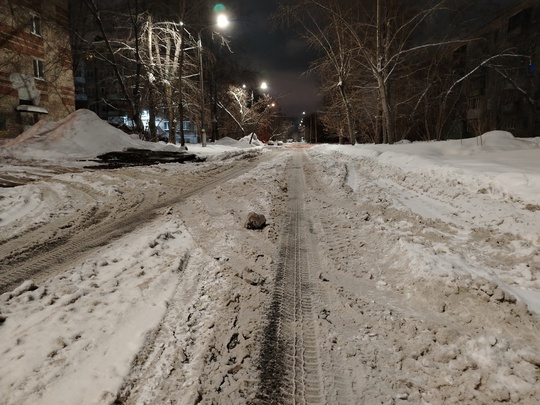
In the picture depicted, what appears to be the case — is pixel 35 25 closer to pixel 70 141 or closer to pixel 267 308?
pixel 70 141

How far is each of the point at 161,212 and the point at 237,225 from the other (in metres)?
1.36

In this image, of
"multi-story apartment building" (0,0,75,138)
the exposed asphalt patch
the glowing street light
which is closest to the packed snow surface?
the exposed asphalt patch

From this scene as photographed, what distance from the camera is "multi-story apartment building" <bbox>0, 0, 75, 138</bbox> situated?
18.4 metres

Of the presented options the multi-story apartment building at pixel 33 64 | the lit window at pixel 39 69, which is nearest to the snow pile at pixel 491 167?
the multi-story apartment building at pixel 33 64

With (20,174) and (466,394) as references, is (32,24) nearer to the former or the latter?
(20,174)

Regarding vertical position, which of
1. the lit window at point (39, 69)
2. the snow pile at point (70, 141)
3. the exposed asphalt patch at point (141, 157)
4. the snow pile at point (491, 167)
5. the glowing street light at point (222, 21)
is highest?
the glowing street light at point (222, 21)

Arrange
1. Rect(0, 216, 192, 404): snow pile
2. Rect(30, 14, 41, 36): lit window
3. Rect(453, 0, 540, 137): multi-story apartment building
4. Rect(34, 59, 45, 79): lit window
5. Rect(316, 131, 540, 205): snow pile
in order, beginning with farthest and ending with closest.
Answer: Rect(453, 0, 540, 137): multi-story apartment building < Rect(34, 59, 45, 79): lit window < Rect(30, 14, 41, 36): lit window < Rect(316, 131, 540, 205): snow pile < Rect(0, 216, 192, 404): snow pile

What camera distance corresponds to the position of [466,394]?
64.0 inches

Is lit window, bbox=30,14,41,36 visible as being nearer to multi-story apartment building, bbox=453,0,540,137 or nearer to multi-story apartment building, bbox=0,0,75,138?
multi-story apartment building, bbox=0,0,75,138

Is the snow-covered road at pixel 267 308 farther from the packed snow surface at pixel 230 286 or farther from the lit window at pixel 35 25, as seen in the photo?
the lit window at pixel 35 25

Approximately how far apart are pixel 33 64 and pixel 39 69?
1.97ft

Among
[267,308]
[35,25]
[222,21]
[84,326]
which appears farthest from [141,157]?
[35,25]

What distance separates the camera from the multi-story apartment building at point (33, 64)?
18.4 metres

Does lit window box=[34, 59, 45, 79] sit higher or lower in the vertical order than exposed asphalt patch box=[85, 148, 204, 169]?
higher
